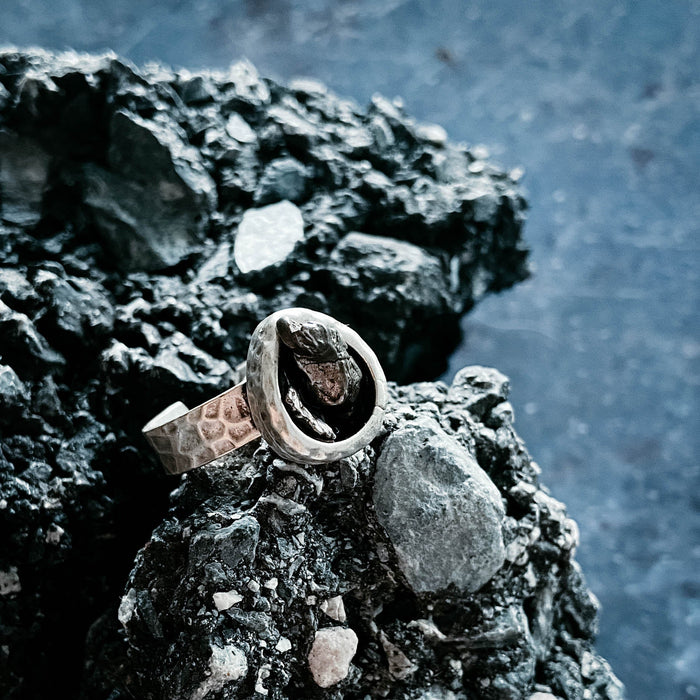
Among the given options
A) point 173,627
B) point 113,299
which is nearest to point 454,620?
point 173,627

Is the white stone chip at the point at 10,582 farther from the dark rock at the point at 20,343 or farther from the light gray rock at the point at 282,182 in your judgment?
the light gray rock at the point at 282,182

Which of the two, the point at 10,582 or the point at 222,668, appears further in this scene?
the point at 10,582

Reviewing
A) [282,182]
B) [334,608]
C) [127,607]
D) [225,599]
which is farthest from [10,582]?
[282,182]

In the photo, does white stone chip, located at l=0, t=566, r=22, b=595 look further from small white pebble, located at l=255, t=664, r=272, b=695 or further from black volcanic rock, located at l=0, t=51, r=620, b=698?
small white pebble, located at l=255, t=664, r=272, b=695

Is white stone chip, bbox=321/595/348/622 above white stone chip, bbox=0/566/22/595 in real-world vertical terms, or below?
above

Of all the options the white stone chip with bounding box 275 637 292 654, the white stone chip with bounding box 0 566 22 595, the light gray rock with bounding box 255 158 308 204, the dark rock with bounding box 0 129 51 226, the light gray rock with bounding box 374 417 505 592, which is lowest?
the white stone chip with bounding box 0 566 22 595

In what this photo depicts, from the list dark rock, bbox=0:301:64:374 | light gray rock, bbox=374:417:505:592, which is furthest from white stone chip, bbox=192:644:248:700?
dark rock, bbox=0:301:64:374

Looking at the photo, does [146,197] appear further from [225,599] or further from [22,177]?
[225,599]
